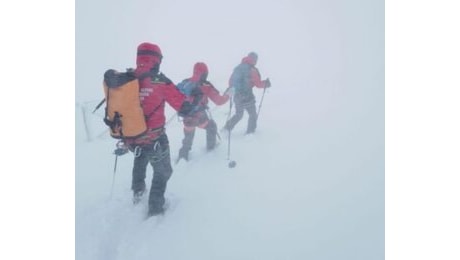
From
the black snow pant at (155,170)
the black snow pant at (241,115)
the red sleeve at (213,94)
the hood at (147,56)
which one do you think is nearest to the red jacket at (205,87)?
the red sleeve at (213,94)

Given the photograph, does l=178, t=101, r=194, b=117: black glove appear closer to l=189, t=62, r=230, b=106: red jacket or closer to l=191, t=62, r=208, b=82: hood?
l=189, t=62, r=230, b=106: red jacket

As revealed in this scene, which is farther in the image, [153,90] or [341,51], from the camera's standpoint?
[341,51]

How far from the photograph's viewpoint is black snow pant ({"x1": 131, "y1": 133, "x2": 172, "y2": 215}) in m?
2.52

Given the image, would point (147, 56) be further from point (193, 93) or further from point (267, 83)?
point (267, 83)

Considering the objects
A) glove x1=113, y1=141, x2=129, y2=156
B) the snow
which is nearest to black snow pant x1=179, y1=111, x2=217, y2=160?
the snow

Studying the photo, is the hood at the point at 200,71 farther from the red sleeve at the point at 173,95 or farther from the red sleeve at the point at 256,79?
the red sleeve at the point at 256,79

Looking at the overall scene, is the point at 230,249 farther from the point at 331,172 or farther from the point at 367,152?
the point at 367,152

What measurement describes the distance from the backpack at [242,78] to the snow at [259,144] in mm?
48

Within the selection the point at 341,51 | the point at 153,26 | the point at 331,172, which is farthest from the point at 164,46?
the point at 331,172

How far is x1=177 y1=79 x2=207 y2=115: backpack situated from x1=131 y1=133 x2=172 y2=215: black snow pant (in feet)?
0.86

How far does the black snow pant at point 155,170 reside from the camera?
252cm

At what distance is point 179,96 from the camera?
243cm

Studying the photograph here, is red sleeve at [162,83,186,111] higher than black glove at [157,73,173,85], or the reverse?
black glove at [157,73,173,85]

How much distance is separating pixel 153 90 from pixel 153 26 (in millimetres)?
495
